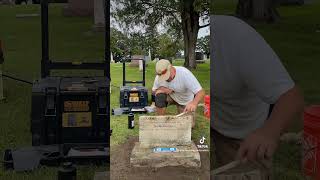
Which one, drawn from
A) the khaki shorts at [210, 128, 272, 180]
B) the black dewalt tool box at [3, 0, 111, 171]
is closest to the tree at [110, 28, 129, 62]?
the khaki shorts at [210, 128, 272, 180]

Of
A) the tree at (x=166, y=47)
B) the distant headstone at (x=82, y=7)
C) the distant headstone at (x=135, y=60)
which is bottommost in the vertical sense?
the distant headstone at (x=135, y=60)

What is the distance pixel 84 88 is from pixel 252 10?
2.35 meters

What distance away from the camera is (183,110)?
7.43 feet

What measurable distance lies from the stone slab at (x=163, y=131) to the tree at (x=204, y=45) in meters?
0.31

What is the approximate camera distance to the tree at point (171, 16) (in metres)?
2.18

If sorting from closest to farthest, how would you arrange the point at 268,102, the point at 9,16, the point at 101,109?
the point at 268,102 < the point at 101,109 < the point at 9,16

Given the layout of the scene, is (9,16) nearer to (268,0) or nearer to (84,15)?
(84,15)

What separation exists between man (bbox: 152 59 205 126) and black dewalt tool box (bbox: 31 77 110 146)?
1926mm

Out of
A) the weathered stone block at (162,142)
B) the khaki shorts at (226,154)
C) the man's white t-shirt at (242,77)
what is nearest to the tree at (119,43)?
the weathered stone block at (162,142)

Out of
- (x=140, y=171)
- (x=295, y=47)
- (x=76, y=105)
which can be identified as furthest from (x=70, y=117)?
(x=140, y=171)

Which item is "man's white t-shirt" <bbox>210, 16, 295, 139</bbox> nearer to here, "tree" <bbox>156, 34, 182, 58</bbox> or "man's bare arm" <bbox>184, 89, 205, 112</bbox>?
"man's bare arm" <bbox>184, 89, 205, 112</bbox>

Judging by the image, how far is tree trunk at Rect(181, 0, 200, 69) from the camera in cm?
217

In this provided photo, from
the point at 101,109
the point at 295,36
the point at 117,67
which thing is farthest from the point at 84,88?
the point at 117,67

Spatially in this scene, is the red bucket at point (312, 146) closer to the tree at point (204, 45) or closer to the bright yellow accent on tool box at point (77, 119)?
the tree at point (204, 45)
